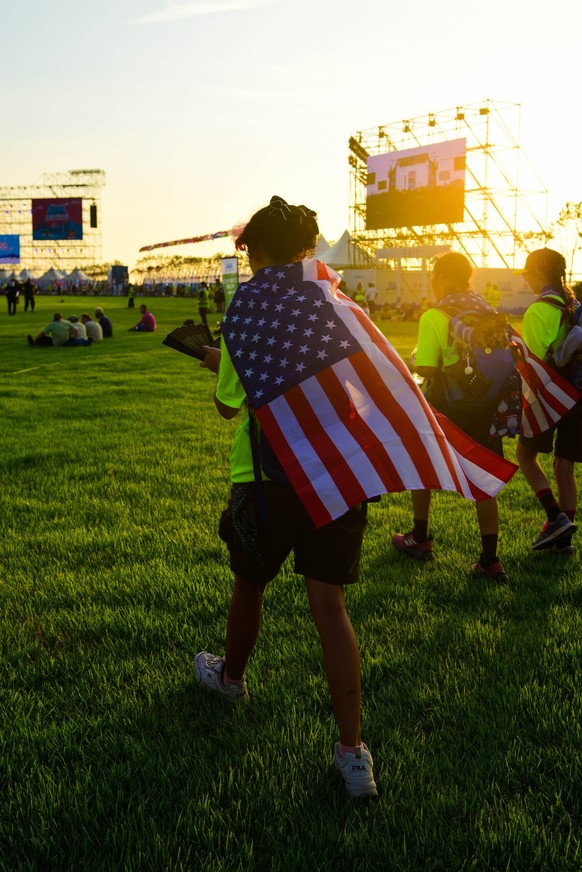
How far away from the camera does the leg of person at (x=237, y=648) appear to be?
275 cm

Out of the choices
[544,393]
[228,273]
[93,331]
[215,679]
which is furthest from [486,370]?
[93,331]

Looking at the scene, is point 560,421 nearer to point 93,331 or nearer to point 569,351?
point 569,351

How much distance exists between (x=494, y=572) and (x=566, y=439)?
130 centimetres

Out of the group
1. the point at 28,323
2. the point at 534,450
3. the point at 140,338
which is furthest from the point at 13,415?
the point at 28,323

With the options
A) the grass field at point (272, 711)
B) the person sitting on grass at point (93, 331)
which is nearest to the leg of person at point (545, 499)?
the grass field at point (272, 711)

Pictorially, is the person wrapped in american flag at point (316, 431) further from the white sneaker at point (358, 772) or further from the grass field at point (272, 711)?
the grass field at point (272, 711)

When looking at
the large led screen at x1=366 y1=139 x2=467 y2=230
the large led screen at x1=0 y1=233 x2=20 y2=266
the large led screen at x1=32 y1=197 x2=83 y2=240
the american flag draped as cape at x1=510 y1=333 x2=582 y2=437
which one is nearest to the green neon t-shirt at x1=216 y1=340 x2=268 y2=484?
the american flag draped as cape at x1=510 y1=333 x2=582 y2=437

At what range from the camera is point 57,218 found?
91125 millimetres

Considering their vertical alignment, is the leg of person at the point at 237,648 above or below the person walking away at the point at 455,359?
below

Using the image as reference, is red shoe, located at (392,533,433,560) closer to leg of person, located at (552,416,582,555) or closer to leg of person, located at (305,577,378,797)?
leg of person, located at (552,416,582,555)

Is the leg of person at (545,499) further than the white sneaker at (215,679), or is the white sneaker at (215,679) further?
the leg of person at (545,499)

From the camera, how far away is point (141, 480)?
681 centimetres

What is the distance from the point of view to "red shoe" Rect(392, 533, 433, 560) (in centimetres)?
478

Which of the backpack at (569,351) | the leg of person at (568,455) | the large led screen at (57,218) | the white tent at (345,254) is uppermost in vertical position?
the large led screen at (57,218)
